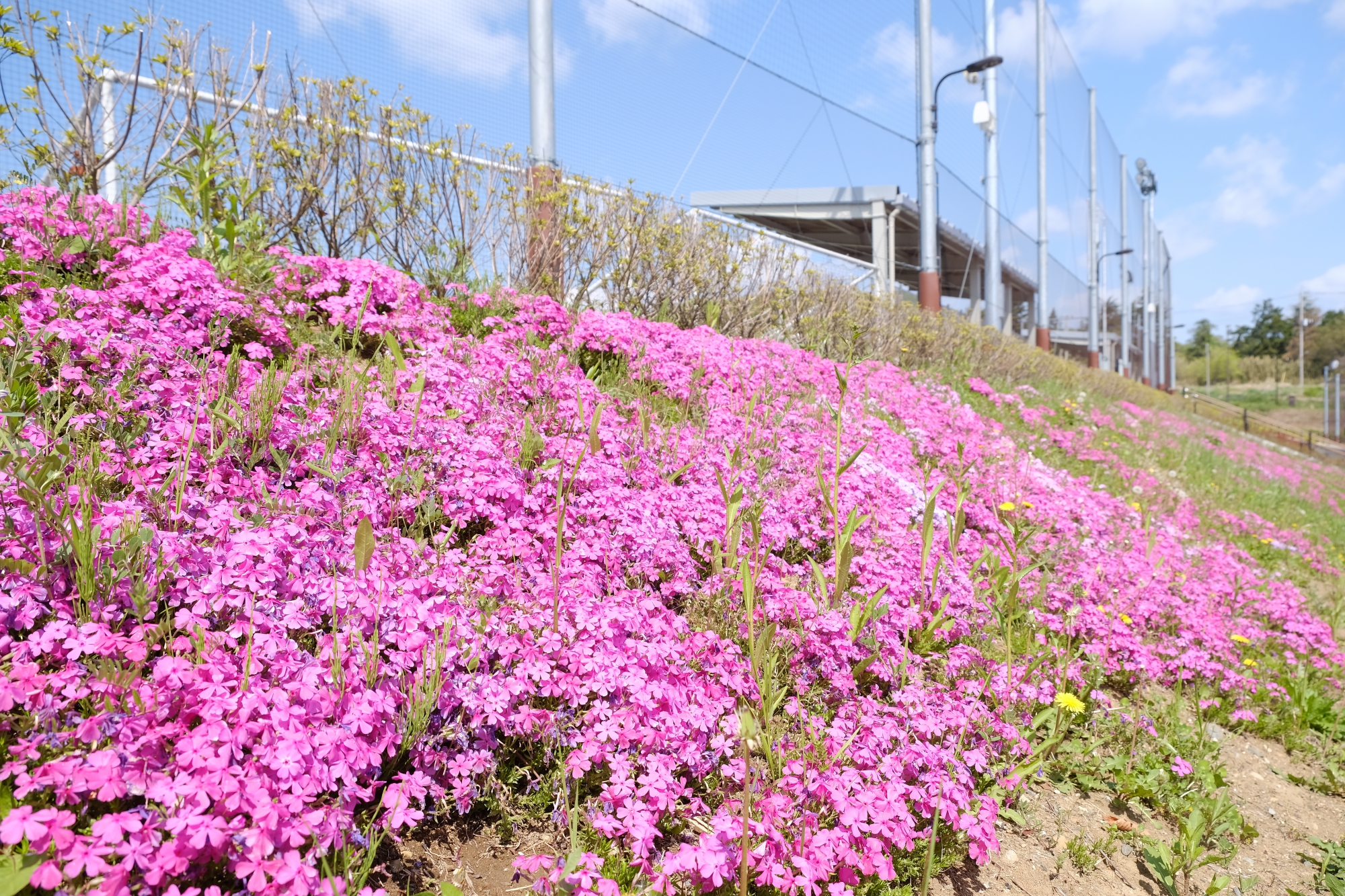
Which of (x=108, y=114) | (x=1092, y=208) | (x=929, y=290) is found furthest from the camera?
(x=1092, y=208)

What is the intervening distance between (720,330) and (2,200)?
5082 mm

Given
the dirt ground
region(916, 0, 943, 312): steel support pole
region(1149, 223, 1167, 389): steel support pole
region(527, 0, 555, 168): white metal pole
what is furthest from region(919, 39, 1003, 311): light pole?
region(1149, 223, 1167, 389): steel support pole

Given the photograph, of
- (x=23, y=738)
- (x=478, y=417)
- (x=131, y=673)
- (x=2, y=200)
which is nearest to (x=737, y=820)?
(x=131, y=673)

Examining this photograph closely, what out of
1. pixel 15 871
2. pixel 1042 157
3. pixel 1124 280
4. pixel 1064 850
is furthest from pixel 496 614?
pixel 1124 280

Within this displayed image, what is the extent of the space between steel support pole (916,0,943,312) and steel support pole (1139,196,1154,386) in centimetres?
4356

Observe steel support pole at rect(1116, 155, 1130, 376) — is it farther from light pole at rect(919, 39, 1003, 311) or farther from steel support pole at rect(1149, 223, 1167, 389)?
light pole at rect(919, 39, 1003, 311)

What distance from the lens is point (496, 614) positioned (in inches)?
90.9

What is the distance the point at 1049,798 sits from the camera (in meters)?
2.77

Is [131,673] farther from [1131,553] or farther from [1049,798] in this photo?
[1131,553]

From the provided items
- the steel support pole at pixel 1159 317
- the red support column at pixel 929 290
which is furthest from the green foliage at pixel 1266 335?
the red support column at pixel 929 290

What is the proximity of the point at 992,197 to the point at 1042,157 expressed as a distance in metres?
10.2

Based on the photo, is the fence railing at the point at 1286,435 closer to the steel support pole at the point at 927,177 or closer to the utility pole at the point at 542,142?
the steel support pole at the point at 927,177

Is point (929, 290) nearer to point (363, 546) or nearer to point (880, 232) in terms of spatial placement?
point (880, 232)

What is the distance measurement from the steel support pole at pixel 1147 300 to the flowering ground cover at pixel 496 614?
52.3m
